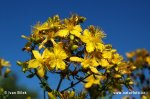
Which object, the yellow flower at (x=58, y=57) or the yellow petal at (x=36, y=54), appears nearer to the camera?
the yellow flower at (x=58, y=57)

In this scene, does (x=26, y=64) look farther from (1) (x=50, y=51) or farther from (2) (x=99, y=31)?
(2) (x=99, y=31)

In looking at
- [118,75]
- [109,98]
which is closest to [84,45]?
[118,75]

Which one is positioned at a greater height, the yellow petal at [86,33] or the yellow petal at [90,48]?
the yellow petal at [86,33]

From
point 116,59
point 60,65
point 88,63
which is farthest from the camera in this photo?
point 116,59

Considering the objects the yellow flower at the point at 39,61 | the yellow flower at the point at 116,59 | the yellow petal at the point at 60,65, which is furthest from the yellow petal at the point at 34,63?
the yellow flower at the point at 116,59

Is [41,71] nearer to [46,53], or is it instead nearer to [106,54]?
[46,53]

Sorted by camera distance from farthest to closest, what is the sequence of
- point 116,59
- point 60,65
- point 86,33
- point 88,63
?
point 116,59, point 86,33, point 88,63, point 60,65

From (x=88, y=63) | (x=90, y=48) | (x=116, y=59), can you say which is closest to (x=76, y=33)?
(x=90, y=48)

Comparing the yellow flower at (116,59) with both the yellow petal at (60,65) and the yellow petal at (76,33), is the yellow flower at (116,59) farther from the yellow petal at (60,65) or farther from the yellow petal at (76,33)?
the yellow petal at (60,65)
